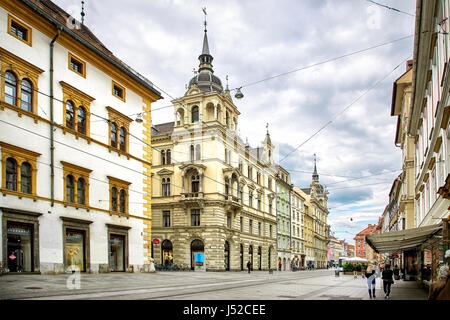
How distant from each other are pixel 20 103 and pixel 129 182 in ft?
31.6

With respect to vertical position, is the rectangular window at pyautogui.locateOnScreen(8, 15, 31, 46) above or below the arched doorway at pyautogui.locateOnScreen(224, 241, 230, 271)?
above

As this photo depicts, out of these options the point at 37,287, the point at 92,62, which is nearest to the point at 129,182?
the point at 92,62

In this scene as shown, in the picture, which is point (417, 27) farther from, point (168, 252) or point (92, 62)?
point (168, 252)

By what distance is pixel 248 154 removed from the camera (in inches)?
2211

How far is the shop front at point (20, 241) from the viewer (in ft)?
60.4

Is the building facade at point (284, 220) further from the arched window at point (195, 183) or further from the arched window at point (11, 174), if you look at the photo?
the arched window at point (11, 174)

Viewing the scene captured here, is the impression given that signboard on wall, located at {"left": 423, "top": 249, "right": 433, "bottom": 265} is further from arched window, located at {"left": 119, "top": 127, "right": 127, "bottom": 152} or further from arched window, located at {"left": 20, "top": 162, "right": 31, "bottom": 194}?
arched window, located at {"left": 119, "top": 127, "right": 127, "bottom": 152}

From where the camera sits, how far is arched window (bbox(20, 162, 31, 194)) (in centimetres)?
1970

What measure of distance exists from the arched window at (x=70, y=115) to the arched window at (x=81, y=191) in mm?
3142

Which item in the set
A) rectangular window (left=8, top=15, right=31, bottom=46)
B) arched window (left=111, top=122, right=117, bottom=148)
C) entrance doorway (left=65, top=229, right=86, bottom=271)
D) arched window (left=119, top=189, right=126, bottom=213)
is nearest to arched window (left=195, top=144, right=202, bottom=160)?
arched window (left=119, top=189, right=126, bottom=213)

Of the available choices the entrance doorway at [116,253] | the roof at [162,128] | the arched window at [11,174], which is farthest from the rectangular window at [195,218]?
the arched window at [11,174]

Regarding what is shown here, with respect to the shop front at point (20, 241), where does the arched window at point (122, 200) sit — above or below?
above

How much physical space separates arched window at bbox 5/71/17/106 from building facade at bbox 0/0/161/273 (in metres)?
0.05

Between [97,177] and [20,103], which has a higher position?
[20,103]
